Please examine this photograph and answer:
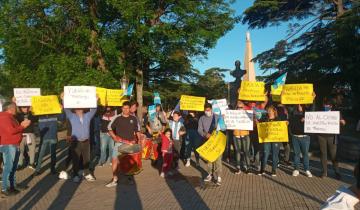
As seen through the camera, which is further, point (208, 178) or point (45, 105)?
point (45, 105)

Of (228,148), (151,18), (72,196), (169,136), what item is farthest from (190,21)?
(72,196)

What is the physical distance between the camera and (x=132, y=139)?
9.94m

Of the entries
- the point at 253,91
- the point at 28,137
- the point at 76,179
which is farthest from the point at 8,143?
the point at 253,91

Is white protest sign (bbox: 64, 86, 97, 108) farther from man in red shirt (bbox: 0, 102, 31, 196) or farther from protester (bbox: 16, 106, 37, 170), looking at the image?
man in red shirt (bbox: 0, 102, 31, 196)

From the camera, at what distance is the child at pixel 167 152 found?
11055 mm

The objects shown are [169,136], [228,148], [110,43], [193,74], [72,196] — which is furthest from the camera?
[193,74]

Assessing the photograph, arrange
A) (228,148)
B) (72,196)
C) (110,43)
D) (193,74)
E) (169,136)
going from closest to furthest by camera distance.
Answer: (72,196)
(169,136)
(228,148)
(110,43)
(193,74)

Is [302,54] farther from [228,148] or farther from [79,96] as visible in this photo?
[79,96]

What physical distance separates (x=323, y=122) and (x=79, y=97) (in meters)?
5.65

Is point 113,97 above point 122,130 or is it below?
above

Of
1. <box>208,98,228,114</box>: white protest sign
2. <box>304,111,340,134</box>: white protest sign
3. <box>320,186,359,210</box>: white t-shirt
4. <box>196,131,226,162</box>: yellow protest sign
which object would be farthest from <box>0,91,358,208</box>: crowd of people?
<box>320,186,359,210</box>: white t-shirt

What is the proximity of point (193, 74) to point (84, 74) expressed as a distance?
16.0 metres

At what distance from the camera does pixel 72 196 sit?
8594 mm

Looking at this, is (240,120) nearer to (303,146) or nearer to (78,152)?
(303,146)
